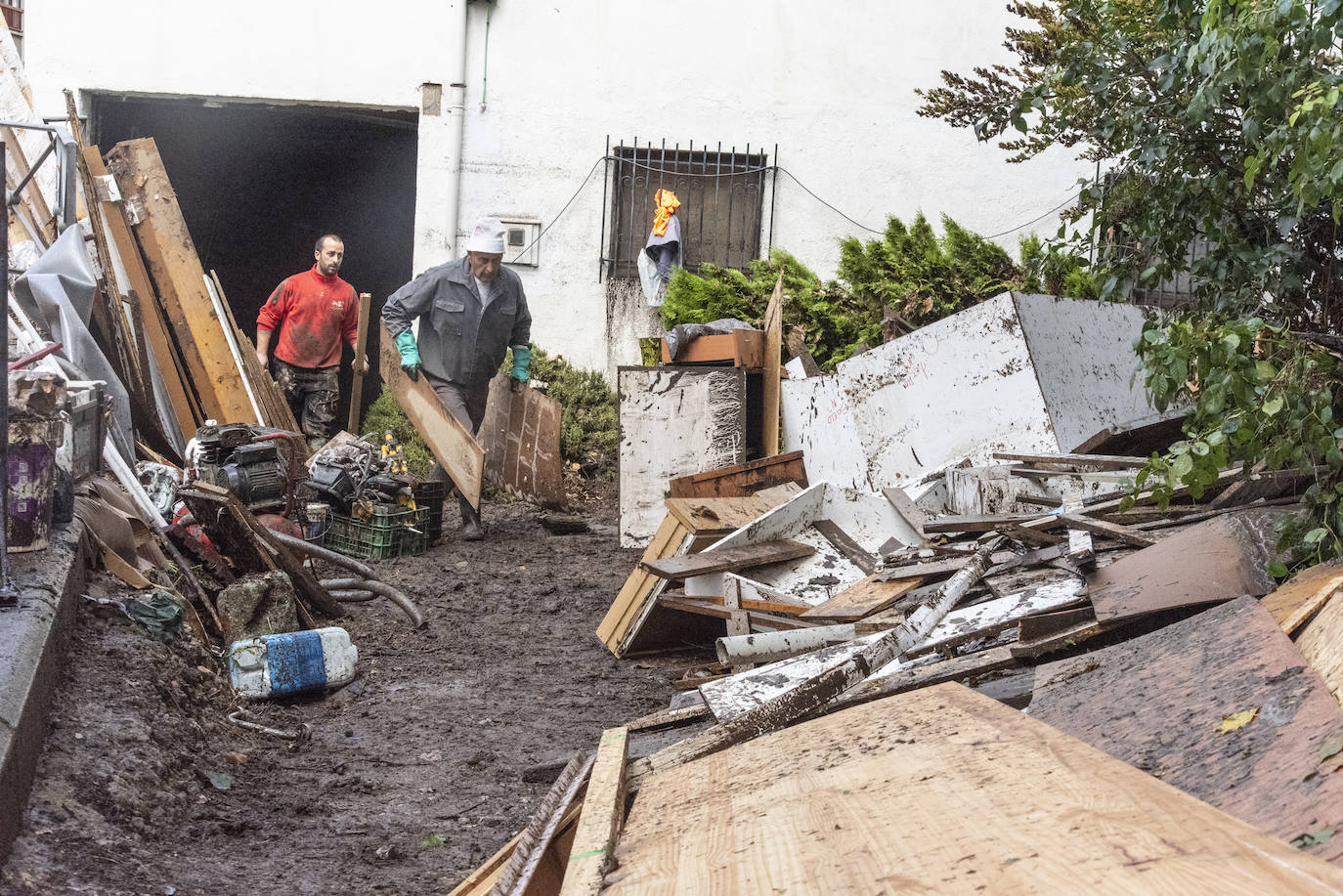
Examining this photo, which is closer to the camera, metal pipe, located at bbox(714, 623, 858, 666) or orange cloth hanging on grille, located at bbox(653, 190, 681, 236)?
metal pipe, located at bbox(714, 623, 858, 666)

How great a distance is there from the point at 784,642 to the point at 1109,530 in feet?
3.76

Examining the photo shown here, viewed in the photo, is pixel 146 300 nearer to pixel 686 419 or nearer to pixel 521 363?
pixel 521 363

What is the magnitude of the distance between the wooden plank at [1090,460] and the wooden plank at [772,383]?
216 centimetres

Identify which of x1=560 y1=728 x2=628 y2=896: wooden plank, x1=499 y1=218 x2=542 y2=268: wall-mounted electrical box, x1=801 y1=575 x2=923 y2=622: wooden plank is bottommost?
x1=560 y1=728 x2=628 y2=896: wooden plank

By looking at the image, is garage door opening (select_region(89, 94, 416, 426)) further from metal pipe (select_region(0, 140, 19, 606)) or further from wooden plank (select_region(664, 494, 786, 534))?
metal pipe (select_region(0, 140, 19, 606))

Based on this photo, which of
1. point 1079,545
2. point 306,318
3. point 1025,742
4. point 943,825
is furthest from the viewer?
point 306,318

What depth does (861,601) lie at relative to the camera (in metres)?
4.30

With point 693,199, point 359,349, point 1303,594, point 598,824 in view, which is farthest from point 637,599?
point 693,199

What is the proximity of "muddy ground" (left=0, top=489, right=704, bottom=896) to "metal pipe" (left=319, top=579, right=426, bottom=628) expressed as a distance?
8cm

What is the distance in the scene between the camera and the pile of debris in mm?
1497

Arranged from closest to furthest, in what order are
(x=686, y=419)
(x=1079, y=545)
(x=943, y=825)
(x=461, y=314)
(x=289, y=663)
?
(x=943, y=825), (x=1079, y=545), (x=289, y=663), (x=686, y=419), (x=461, y=314)

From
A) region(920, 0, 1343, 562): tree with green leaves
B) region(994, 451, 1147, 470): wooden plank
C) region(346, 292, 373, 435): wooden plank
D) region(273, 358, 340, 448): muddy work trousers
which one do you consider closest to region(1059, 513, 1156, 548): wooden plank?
region(920, 0, 1343, 562): tree with green leaves

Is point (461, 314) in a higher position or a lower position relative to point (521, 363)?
higher

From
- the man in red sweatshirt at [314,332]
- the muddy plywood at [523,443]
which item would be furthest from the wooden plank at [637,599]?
the man in red sweatshirt at [314,332]
